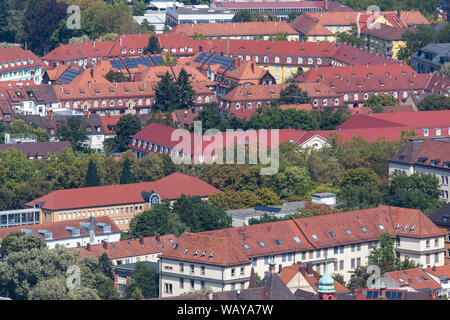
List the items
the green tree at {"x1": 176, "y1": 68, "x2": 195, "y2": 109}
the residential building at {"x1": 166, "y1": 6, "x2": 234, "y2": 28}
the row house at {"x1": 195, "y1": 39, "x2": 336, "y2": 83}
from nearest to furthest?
the green tree at {"x1": 176, "y1": 68, "x2": 195, "y2": 109}, the row house at {"x1": 195, "y1": 39, "x2": 336, "y2": 83}, the residential building at {"x1": 166, "y1": 6, "x2": 234, "y2": 28}

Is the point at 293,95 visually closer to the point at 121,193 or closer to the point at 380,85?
the point at 380,85

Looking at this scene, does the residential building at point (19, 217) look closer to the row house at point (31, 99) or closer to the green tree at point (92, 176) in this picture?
the green tree at point (92, 176)

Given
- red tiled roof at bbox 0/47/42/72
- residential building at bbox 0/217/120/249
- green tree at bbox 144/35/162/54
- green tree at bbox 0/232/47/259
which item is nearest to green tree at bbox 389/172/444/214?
residential building at bbox 0/217/120/249

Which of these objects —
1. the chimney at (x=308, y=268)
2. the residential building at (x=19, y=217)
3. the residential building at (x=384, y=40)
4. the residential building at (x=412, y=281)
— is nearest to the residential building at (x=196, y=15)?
the residential building at (x=384, y=40)

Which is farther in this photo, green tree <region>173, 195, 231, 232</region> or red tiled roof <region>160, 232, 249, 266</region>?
green tree <region>173, 195, 231, 232</region>

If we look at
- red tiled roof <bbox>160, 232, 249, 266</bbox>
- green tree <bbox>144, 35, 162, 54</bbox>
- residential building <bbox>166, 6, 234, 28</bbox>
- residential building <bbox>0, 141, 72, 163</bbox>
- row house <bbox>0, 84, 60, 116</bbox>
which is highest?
residential building <bbox>166, 6, 234, 28</bbox>

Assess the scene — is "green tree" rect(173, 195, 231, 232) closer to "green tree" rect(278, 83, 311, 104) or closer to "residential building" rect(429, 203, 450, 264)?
"residential building" rect(429, 203, 450, 264)

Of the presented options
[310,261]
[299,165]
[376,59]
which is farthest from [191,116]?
[310,261]
